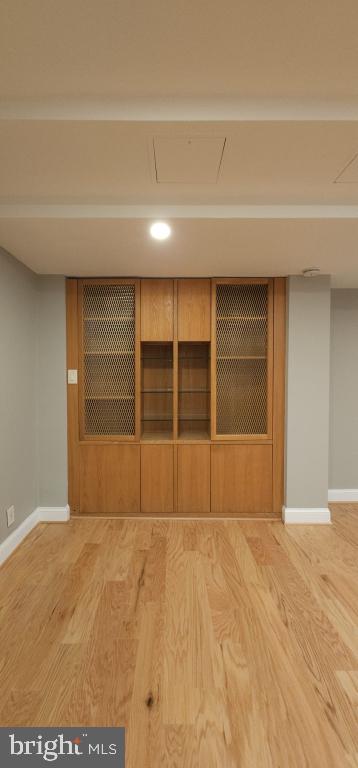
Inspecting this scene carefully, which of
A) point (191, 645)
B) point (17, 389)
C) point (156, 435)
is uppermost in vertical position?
point (17, 389)

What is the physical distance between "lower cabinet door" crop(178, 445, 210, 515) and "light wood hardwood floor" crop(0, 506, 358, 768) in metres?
0.43

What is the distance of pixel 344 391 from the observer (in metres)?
4.10

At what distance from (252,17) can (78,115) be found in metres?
0.67

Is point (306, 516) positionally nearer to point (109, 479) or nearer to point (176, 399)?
point (176, 399)

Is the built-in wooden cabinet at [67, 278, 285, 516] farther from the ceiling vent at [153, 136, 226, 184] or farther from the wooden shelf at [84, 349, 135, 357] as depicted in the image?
the ceiling vent at [153, 136, 226, 184]

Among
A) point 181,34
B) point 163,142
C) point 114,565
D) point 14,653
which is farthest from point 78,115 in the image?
point 114,565

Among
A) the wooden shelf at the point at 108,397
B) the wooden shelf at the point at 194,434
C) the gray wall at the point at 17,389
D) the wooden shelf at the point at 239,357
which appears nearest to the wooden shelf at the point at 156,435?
the wooden shelf at the point at 194,434

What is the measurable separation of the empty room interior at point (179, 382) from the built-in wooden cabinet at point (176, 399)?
0.02 metres

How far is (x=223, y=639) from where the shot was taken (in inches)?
76.9

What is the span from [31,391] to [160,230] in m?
1.75

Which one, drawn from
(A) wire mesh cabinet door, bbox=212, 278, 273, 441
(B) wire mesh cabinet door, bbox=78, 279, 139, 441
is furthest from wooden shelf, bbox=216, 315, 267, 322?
(B) wire mesh cabinet door, bbox=78, 279, 139, 441

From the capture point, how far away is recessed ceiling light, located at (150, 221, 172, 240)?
228 centimetres

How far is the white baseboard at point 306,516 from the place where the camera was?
348cm

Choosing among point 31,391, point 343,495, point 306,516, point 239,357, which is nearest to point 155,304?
point 239,357
